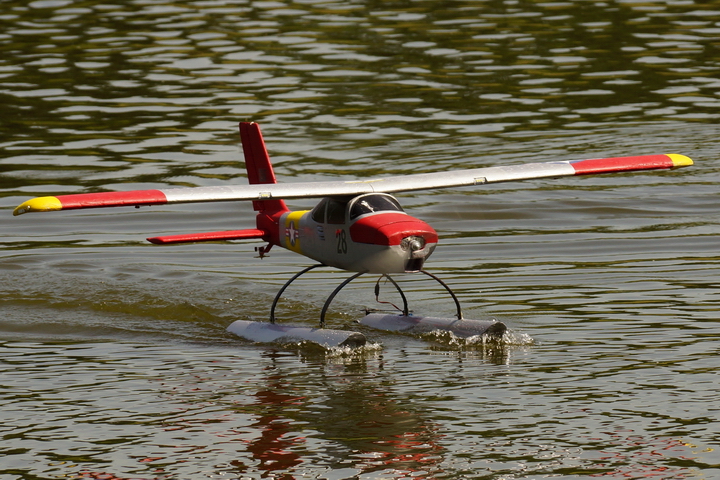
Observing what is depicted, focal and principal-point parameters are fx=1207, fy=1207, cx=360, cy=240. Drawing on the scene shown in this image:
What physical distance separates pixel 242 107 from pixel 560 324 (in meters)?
18.7

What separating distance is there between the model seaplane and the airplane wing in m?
0.01

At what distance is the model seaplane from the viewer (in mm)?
13281

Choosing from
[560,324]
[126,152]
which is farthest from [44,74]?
[560,324]

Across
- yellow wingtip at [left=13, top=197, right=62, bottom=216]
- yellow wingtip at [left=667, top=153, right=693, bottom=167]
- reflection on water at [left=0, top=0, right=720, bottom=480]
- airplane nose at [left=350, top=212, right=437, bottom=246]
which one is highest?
yellow wingtip at [left=13, top=197, right=62, bottom=216]

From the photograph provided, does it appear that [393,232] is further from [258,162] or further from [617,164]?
[617,164]

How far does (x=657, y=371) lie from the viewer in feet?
41.8

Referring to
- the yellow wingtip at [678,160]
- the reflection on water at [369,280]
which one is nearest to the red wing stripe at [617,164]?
the yellow wingtip at [678,160]

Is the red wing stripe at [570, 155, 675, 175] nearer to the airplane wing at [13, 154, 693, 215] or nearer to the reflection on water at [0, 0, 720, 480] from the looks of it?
the airplane wing at [13, 154, 693, 215]

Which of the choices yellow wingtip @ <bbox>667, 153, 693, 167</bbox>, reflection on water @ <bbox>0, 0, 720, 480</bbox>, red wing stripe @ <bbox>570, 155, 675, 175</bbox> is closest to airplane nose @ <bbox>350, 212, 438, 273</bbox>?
reflection on water @ <bbox>0, 0, 720, 480</bbox>

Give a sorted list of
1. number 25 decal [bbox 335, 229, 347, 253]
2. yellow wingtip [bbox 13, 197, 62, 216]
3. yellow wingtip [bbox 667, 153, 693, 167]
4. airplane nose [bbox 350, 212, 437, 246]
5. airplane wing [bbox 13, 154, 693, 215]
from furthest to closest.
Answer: yellow wingtip [bbox 667, 153, 693, 167] → number 25 decal [bbox 335, 229, 347, 253] → airplane nose [bbox 350, 212, 437, 246] → airplane wing [bbox 13, 154, 693, 215] → yellow wingtip [bbox 13, 197, 62, 216]

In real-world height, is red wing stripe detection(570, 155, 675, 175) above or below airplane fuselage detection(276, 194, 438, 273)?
above

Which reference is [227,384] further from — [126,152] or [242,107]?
[242,107]

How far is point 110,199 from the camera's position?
42.0ft

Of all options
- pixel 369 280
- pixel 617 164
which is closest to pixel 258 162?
pixel 369 280
